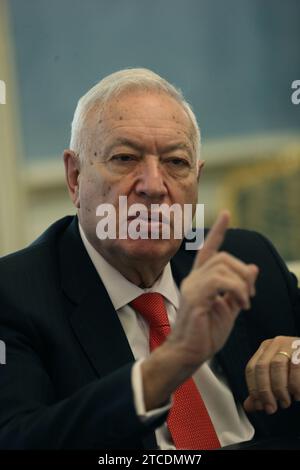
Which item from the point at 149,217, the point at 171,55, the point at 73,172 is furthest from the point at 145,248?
the point at 171,55

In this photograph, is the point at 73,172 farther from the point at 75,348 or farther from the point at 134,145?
the point at 75,348

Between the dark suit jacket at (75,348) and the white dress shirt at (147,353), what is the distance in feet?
0.08

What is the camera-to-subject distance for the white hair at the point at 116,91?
164 centimetres

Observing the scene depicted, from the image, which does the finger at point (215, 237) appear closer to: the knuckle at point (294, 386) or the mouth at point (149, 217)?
the mouth at point (149, 217)

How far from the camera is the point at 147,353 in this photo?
1609 millimetres

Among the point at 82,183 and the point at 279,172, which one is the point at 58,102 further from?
the point at 82,183

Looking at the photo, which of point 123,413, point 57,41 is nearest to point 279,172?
point 57,41

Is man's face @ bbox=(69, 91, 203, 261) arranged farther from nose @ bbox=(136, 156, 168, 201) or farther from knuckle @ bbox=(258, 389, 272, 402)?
knuckle @ bbox=(258, 389, 272, 402)

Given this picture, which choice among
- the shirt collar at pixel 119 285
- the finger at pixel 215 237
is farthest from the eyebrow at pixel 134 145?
the finger at pixel 215 237

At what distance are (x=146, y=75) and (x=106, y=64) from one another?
248cm

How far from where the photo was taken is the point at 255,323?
6.05ft

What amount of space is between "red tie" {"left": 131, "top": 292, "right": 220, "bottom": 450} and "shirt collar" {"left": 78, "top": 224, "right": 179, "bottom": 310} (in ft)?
0.07

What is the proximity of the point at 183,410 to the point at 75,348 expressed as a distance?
26cm

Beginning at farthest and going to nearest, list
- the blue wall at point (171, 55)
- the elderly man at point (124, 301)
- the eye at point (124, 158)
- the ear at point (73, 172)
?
the blue wall at point (171, 55)
the ear at point (73, 172)
the eye at point (124, 158)
the elderly man at point (124, 301)
